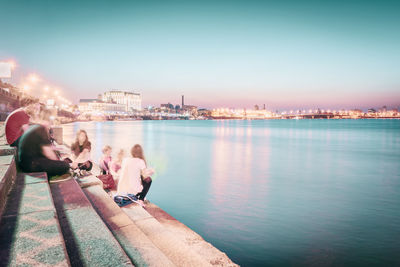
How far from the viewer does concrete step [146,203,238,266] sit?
5254mm

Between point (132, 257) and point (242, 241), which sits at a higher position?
point (132, 257)

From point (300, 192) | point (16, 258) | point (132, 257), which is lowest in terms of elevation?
point (300, 192)

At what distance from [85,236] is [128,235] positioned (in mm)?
802

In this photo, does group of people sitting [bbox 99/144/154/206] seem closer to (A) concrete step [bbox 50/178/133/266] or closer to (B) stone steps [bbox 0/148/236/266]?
(B) stone steps [bbox 0/148/236/266]

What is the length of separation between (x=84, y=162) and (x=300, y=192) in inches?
408

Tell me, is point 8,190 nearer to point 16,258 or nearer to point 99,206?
point 99,206

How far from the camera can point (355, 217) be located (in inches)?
386

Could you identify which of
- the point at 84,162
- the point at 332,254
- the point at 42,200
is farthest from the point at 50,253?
the point at 332,254

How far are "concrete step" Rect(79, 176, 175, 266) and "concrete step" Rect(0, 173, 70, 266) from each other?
95 cm

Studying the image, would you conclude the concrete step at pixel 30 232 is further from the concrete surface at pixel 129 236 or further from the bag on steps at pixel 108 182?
the bag on steps at pixel 108 182

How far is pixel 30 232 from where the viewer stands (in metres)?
3.20

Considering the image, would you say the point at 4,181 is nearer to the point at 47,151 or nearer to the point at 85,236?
the point at 85,236

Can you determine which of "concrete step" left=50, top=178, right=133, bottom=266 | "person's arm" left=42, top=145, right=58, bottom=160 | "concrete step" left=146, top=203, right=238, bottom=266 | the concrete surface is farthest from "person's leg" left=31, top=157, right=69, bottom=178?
"concrete step" left=146, top=203, right=238, bottom=266

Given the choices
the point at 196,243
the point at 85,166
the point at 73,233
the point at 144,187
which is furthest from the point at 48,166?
the point at 196,243
